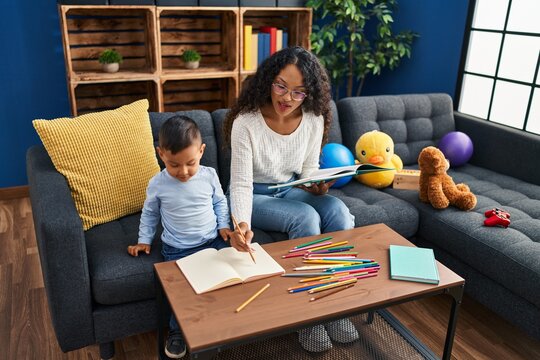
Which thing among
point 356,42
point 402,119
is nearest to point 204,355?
point 402,119

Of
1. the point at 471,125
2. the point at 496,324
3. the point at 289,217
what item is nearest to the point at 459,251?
the point at 496,324

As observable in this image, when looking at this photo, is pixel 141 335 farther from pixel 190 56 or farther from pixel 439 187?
pixel 190 56

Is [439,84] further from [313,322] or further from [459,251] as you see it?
[313,322]

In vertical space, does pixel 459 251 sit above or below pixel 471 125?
below

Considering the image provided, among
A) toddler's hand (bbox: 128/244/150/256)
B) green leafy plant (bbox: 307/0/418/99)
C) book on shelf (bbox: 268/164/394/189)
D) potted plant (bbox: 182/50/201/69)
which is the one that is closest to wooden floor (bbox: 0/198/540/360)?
toddler's hand (bbox: 128/244/150/256)

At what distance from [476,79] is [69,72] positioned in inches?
102

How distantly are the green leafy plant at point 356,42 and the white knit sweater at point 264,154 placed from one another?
1.55 meters

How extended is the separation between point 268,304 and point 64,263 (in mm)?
706

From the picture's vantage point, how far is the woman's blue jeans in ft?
6.31

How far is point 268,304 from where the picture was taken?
138cm

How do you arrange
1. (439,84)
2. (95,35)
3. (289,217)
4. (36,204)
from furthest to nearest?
(439,84) < (95,35) < (289,217) < (36,204)

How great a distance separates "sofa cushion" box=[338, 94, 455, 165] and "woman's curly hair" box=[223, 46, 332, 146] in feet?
1.99

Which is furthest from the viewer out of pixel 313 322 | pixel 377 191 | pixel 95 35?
pixel 95 35

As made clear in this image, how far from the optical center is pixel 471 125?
2908 mm
